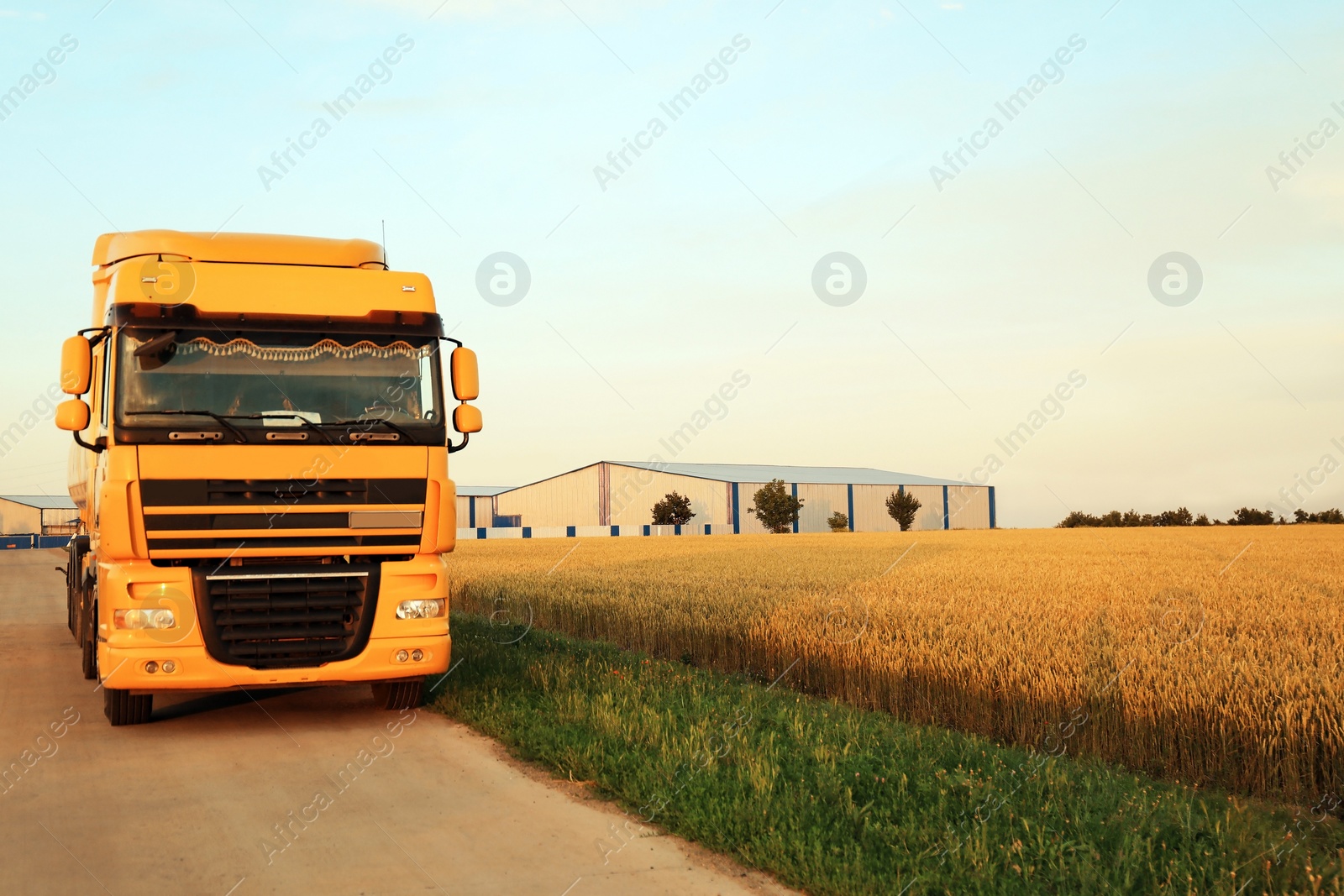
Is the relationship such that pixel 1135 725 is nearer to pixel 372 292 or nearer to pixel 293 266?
pixel 372 292

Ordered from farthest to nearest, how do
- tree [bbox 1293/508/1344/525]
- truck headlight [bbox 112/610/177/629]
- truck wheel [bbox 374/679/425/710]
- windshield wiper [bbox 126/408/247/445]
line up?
tree [bbox 1293/508/1344/525] → truck wheel [bbox 374/679/425/710] → windshield wiper [bbox 126/408/247/445] → truck headlight [bbox 112/610/177/629]

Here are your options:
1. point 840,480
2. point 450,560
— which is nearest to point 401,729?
point 450,560

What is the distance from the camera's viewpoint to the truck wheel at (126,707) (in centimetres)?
801

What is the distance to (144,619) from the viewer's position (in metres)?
7.40

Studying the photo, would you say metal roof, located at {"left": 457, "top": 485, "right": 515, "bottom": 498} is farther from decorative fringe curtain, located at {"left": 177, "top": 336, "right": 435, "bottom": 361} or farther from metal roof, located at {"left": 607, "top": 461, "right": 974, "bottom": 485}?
decorative fringe curtain, located at {"left": 177, "top": 336, "right": 435, "bottom": 361}

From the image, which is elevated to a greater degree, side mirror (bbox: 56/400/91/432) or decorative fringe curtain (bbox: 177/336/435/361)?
decorative fringe curtain (bbox: 177/336/435/361)

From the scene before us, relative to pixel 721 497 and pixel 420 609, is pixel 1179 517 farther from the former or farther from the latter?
pixel 420 609

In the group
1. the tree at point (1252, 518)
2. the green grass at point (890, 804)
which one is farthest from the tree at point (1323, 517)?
the green grass at point (890, 804)

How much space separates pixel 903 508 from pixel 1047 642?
72.5 metres

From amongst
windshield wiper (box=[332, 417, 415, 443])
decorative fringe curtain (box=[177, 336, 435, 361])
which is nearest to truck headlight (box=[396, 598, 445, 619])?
windshield wiper (box=[332, 417, 415, 443])

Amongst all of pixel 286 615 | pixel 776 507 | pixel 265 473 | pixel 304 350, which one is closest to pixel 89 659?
pixel 286 615

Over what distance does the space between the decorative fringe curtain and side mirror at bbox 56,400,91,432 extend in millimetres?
861

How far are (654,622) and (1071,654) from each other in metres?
5.59

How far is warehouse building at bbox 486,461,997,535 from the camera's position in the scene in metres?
77.4
